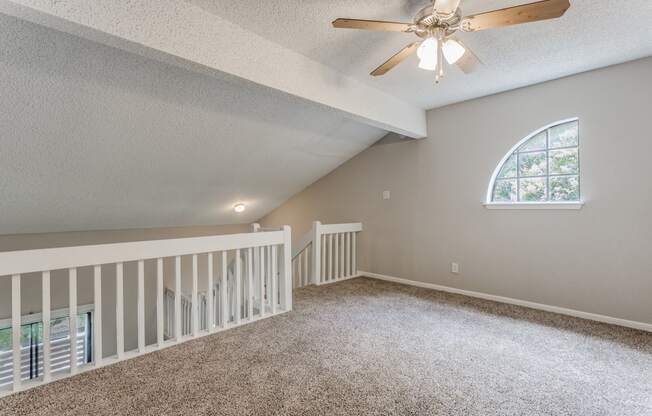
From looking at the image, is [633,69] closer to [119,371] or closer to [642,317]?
[642,317]

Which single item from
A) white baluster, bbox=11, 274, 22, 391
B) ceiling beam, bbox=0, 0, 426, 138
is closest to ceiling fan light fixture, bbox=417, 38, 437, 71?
ceiling beam, bbox=0, 0, 426, 138

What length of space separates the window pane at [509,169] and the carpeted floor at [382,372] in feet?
4.74

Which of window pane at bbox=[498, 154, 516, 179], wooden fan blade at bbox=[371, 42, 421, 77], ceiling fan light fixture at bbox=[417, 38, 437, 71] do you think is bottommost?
window pane at bbox=[498, 154, 516, 179]

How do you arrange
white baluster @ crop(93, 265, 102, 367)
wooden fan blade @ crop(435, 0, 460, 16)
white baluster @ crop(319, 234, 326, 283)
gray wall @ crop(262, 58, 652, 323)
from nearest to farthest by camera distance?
wooden fan blade @ crop(435, 0, 460, 16) → white baluster @ crop(93, 265, 102, 367) → gray wall @ crop(262, 58, 652, 323) → white baluster @ crop(319, 234, 326, 283)

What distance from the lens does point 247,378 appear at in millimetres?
2012

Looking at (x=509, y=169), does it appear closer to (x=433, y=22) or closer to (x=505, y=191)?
(x=505, y=191)

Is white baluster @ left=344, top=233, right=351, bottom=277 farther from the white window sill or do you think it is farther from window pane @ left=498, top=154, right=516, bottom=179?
window pane @ left=498, top=154, right=516, bottom=179

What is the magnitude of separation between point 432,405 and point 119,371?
1.88m

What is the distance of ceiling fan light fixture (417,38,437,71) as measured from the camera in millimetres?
2023

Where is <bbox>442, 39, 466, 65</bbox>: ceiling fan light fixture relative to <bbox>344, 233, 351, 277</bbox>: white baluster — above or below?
above

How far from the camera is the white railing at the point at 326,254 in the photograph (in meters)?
4.31

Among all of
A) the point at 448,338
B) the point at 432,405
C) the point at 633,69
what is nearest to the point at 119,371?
the point at 432,405

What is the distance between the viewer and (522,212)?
341 cm

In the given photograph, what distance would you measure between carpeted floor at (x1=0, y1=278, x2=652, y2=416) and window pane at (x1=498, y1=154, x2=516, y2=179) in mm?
1445
